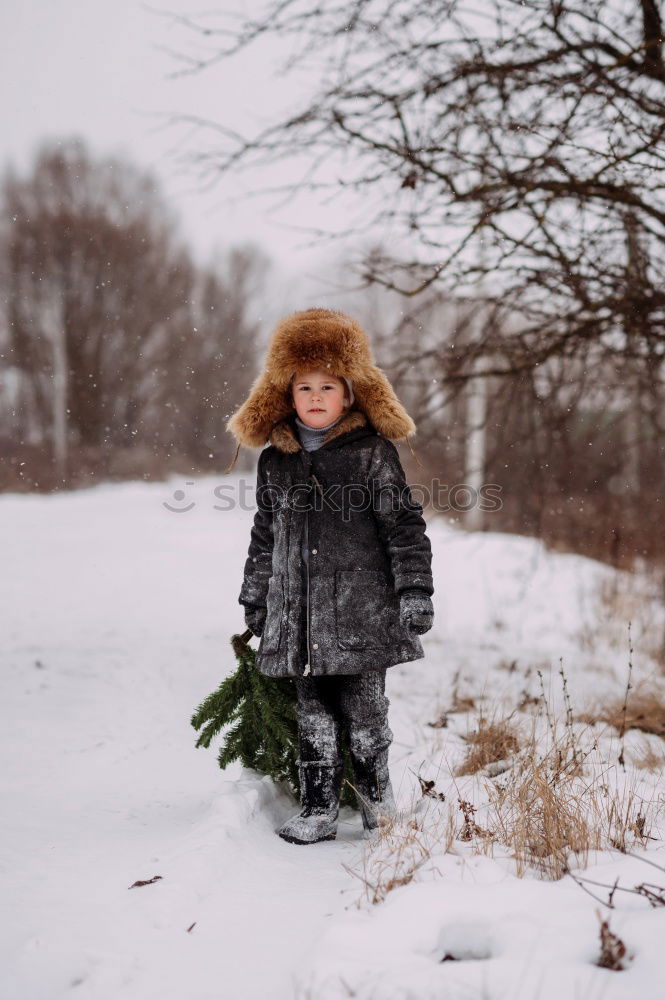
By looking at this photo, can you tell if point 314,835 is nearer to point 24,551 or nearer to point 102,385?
point 24,551

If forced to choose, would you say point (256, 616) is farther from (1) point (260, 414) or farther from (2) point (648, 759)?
(2) point (648, 759)

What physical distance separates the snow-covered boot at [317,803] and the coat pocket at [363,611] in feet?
1.77

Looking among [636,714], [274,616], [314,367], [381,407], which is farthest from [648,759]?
[314,367]

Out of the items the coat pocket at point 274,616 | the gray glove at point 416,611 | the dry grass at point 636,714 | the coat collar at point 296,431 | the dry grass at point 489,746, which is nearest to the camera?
the gray glove at point 416,611

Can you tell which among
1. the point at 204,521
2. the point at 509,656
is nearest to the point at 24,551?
the point at 204,521

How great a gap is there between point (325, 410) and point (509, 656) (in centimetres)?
441

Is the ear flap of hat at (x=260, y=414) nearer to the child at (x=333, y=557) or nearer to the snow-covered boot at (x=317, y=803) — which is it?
the child at (x=333, y=557)

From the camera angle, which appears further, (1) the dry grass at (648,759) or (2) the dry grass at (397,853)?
(1) the dry grass at (648,759)

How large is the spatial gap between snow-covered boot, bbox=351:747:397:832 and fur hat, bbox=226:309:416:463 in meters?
1.28

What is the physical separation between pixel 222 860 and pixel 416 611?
104cm

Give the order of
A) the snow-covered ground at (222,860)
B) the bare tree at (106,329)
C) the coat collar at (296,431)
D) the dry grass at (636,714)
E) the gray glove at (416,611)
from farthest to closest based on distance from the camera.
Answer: the bare tree at (106,329)
the dry grass at (636,714)
the coat collar at (296,431)
the gray glove at (416,611)
the snow-covered ground at (222,860)

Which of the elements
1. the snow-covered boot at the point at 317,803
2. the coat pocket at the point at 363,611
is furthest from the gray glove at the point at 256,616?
the snow-covered boot at the point at 317,803

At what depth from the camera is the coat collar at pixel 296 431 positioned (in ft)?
9.19

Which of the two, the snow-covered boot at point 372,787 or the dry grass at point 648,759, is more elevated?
the snow-covered boot at point 372,787
